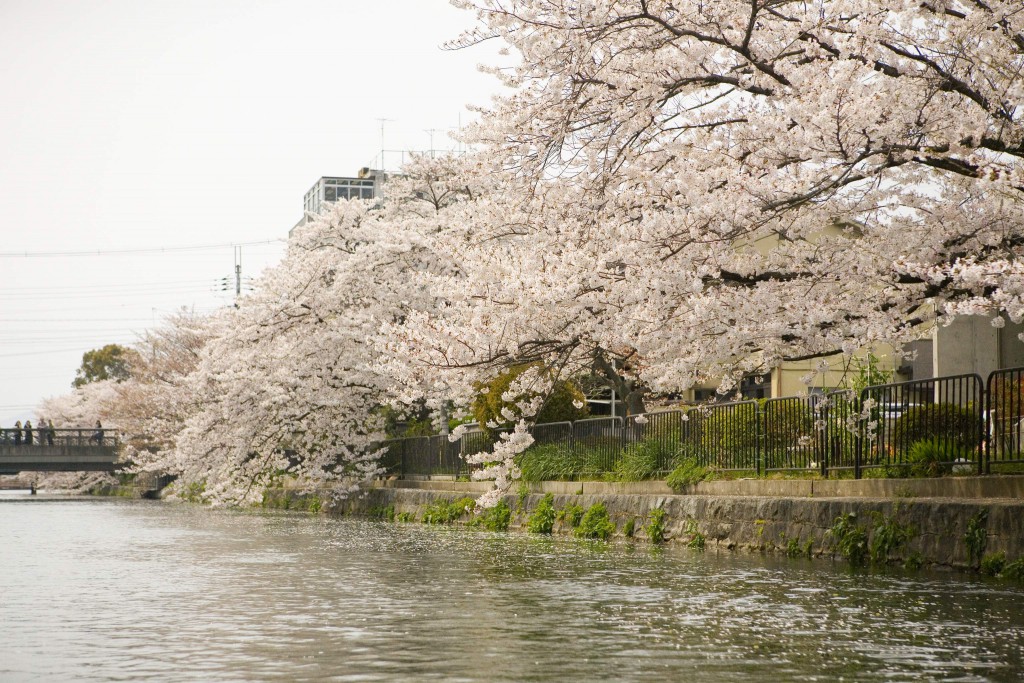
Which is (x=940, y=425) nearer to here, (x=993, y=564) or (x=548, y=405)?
(x=993, y=564)

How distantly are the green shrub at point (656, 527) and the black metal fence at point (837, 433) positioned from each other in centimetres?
114

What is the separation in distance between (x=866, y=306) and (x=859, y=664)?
18.1ft

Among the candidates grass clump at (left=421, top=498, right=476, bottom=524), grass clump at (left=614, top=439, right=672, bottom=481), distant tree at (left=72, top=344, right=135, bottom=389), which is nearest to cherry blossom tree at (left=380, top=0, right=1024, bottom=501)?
grass clump at (left=614, top=439, right=672, bottom=481)

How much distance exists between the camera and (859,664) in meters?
7.73

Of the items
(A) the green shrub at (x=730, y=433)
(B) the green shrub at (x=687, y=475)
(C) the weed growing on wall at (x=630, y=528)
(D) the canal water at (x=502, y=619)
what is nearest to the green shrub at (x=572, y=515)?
(C) the weed growing on wall at (x=630, y=528)

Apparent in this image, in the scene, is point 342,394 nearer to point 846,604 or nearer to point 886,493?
point 886,493

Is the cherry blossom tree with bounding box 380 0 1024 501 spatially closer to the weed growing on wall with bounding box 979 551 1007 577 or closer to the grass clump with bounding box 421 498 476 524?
the weed growing on wall with bounding box 979 551 1007 577

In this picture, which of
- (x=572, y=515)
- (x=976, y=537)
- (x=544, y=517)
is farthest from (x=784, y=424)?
(x=544, y=517)

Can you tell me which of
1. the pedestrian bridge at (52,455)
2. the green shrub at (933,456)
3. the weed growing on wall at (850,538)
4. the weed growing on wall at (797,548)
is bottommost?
the pedestrian bridge at (52,455)

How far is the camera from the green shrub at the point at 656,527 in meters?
19.4

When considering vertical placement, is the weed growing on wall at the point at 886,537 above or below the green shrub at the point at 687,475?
below

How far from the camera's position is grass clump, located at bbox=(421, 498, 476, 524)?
28219 millimetres

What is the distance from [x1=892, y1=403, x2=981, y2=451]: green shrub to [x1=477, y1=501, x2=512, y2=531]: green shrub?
1182 cm

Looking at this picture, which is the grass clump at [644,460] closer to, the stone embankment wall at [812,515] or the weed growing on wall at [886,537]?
the stone embankment wall at [812,515]
